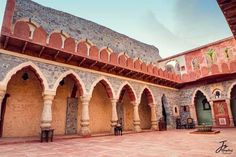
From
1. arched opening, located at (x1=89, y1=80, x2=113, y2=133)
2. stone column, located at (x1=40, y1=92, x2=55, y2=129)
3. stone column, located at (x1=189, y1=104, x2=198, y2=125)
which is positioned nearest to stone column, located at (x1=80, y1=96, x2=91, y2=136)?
stone column, located at (x1=40, y1=92, x2=55, y2=129)

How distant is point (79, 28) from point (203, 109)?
41.8 ft

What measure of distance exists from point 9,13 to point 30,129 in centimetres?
566

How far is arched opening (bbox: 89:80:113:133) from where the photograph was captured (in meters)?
11.9

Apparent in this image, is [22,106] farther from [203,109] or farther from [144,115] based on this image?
[203,109]

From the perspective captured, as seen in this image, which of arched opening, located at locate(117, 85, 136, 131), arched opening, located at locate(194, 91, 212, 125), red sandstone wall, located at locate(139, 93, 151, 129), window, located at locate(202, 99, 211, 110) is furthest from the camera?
window, located at locate(202, 99, 211, 110)

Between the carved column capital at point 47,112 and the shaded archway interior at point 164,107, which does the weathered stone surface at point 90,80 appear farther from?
the carved column capital at point 47,112

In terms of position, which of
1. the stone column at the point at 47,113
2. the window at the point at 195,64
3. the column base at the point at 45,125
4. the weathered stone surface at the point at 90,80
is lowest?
the column base at the point at 45,125

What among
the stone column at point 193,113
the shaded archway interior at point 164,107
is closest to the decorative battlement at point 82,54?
the shaded archway interior at point 164,107

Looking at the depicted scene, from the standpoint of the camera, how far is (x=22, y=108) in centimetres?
929

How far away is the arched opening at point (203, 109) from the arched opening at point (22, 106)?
A: 13.1 metres

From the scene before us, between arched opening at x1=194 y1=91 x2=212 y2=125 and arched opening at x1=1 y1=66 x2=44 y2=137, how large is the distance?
13.1 metres

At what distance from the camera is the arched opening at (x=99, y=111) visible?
1191 centimetres

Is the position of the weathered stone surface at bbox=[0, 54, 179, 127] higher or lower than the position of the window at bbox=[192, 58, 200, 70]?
lower

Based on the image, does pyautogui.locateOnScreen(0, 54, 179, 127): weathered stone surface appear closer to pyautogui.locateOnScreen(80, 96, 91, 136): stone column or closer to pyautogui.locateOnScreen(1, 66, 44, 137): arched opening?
pyautogui.locateOnScreen(80, 96, 91, 136): stone column
